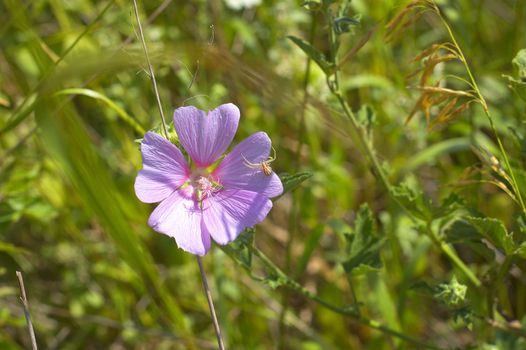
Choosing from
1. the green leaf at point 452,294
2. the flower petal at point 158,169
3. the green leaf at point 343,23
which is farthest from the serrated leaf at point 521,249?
the flower petal at point 158,169

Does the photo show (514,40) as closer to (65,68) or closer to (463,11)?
(463,11)

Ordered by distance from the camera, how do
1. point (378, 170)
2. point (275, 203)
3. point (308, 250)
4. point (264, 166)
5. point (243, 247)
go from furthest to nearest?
point (275, 203) → point (308, 250) → point (378, 170) → point (243, 247) → point (264, 166)

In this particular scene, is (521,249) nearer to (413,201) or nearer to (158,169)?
(413,201)

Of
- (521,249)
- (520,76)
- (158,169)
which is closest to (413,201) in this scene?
(521,249)

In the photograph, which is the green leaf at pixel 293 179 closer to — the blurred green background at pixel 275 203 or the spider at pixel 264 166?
the spider at pixel 264 166

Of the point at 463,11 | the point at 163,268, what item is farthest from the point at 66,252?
the point at 463,11

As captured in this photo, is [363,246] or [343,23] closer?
[343,23]
